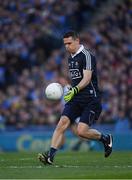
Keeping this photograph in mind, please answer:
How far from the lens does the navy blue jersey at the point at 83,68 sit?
47.2ft

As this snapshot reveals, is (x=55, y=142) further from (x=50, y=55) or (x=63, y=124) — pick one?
(x=50, y=55)

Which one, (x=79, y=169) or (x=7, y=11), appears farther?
(x=7, y=11)

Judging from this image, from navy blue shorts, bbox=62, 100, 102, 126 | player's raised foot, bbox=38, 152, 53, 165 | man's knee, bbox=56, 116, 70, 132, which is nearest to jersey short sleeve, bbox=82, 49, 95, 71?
navy blue shorts, bbox=62, 100, 102, 126

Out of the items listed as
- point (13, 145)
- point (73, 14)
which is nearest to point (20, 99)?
point (13, 145)

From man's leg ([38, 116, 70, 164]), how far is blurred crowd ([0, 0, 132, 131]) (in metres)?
9.98

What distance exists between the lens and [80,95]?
575 inches

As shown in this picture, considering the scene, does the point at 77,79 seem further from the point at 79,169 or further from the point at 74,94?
the point at 79,169

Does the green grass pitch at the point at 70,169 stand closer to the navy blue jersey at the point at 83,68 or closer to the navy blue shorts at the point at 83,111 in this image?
the navy blue shorts at the point at 83,111

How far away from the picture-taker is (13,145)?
2422 centimetres

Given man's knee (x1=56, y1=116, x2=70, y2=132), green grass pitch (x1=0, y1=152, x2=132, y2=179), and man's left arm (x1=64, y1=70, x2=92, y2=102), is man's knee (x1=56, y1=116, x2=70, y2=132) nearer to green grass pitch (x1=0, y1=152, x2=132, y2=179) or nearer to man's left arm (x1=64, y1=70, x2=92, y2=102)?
man's left arm (x1=64, y1=70, x2=92, y2=102)

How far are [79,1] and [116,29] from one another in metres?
2.11

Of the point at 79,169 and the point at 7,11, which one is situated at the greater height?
the point at 7,11

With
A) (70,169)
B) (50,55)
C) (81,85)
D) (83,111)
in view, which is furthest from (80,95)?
(50,55)

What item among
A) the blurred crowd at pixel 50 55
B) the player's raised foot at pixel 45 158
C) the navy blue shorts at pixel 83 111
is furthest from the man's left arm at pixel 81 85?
the blurred crowd at pixel 50 55
